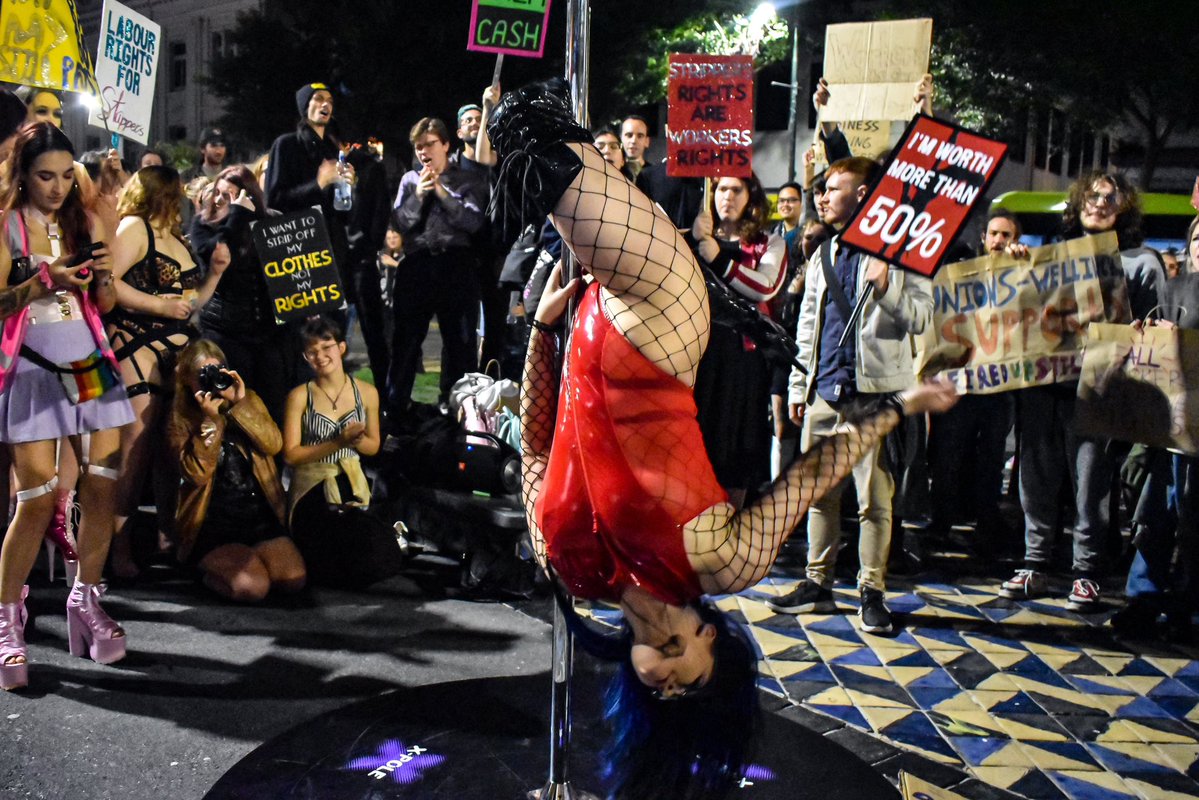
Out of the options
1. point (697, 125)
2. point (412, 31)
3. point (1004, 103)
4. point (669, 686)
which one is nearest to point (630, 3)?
point (412, 31)

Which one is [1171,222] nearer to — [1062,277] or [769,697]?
[1062,277]

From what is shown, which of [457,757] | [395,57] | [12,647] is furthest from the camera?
[395,57]

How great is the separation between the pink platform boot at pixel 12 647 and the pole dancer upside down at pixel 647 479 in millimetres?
2435

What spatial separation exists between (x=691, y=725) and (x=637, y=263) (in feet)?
3.61

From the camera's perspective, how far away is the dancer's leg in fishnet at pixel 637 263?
2.13 metres

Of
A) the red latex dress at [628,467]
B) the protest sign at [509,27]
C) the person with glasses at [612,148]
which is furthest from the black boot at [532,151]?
the person with glasses at [612,148]

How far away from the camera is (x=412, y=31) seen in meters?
21.9

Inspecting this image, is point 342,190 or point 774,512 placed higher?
point 342,190

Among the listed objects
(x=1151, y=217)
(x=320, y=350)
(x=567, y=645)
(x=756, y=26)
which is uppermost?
(x=756, y=26)

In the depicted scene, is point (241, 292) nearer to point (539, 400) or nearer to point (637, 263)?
point (539, 400)

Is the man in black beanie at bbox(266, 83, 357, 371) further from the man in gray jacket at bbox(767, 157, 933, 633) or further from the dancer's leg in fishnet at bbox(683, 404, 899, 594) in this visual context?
the dancer's leg in fishnet at bbox(683, 404, 899, 594)

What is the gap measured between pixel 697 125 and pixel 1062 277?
7.66 feet

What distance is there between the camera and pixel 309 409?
215 inches

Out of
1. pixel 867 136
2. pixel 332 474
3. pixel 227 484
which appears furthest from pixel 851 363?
pixel 867 136
